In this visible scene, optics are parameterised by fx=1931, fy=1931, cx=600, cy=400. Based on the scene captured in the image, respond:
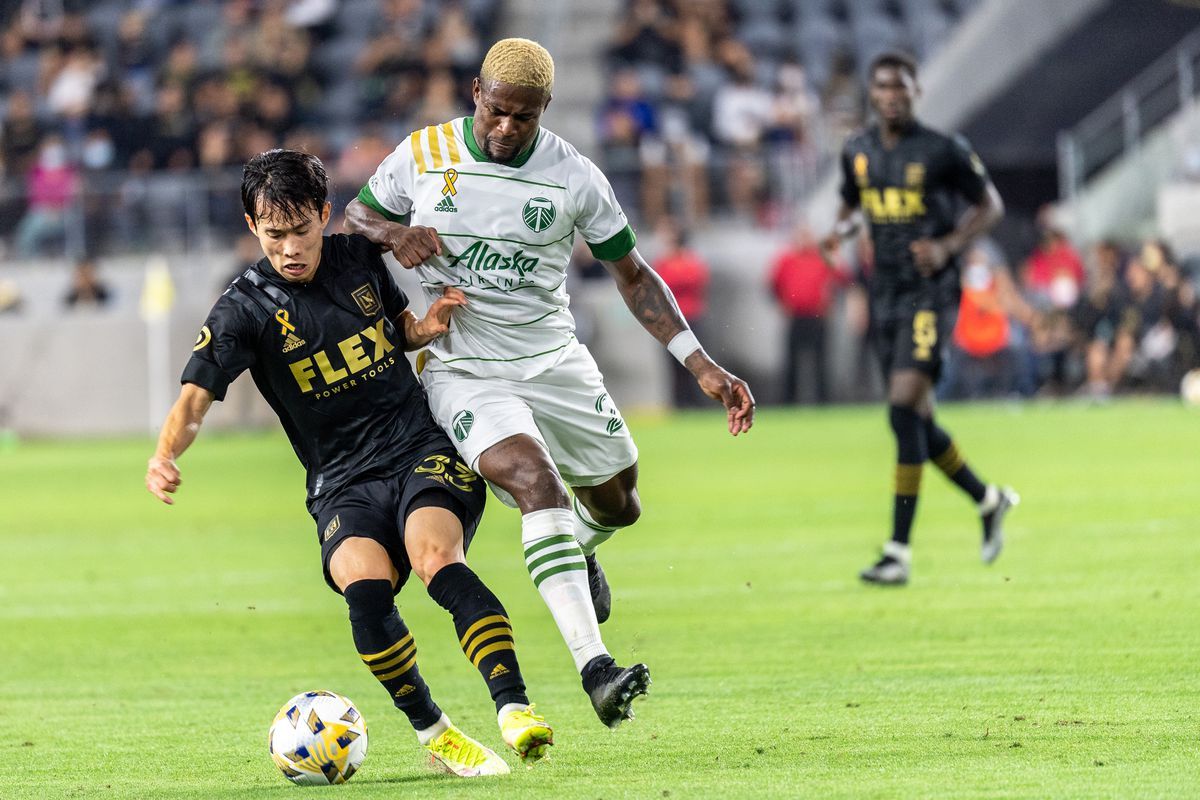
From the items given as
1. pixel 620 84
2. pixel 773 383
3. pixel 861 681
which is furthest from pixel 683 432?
pixel 861 681

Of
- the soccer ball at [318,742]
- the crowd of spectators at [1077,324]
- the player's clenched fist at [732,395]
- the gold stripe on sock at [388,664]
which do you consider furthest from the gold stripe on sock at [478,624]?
the crowd of spectators at [1077,324]

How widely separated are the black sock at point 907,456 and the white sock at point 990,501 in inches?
16.0

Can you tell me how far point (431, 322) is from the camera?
6.11m

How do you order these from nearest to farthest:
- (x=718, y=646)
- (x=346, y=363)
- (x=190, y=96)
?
1. (x=346, y=363)
2. (x=718, y=646)
3. (x=190, y=96)

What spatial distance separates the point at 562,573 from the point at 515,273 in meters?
1.14

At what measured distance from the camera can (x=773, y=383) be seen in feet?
82.6

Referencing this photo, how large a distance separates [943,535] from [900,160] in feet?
8.84

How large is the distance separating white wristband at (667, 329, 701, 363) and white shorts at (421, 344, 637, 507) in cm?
30

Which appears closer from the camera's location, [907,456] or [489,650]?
[489,650]

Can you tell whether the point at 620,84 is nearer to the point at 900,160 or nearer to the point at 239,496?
the point at 239,496

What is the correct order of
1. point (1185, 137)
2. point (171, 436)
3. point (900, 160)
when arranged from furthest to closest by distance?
1. point (1185, 137)
2. point (900, 160)
3. point (171, 436)

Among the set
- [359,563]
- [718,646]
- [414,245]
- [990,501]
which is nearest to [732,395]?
[414,245]

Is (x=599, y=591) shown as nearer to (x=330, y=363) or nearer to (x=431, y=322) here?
(x=431, y=322)

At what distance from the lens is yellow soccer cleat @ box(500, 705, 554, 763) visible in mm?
4980
